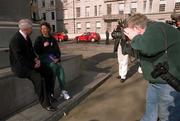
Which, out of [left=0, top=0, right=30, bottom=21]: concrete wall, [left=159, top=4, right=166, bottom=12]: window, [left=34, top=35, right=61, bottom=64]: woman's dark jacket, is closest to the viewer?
[left=34, top=35, right=61, bottom=64]: woman's dark jacket

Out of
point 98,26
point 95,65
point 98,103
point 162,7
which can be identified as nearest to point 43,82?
point 98,103

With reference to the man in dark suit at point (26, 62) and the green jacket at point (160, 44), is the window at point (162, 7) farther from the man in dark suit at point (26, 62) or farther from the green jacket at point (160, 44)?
the green jacket at point (160, 44)

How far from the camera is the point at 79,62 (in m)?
7.34

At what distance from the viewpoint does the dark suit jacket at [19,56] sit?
3969 mm

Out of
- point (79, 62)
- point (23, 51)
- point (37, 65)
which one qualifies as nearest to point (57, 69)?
point (37, 65)

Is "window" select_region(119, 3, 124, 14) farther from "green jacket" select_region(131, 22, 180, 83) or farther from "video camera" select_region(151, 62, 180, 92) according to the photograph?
"video camera" select_region(151, 62, 180, 92)

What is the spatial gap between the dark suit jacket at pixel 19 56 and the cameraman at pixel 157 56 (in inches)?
80.0

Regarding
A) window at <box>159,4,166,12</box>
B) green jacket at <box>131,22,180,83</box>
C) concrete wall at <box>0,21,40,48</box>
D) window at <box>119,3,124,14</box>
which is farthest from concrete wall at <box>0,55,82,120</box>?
window at <box>119,3,124,14</box>

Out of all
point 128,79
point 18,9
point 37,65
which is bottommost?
point 128,79

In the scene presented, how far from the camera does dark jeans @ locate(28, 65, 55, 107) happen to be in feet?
13.5

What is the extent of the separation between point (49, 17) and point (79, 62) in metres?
46.1

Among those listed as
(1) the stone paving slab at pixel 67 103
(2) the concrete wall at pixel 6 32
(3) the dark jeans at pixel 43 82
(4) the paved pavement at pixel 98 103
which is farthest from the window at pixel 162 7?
(3) the dark jeans at pixel 43 82

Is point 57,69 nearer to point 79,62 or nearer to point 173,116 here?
point 79,62

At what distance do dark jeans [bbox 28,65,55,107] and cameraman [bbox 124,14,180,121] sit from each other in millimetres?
1934
